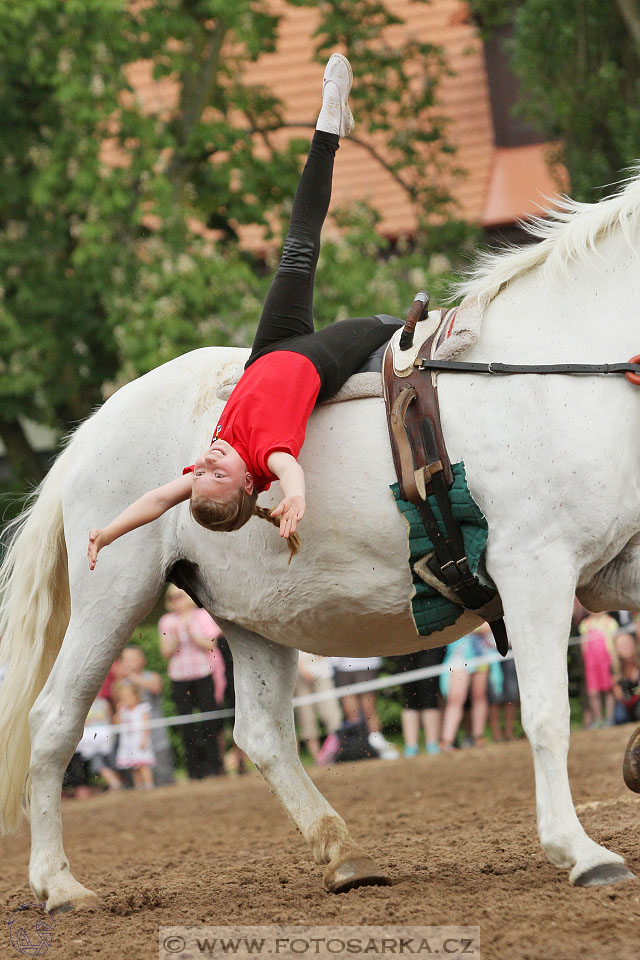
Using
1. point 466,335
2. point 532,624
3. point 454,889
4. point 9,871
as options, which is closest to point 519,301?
point 466,335

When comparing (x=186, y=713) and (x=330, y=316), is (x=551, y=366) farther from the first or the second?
(x=330, y=316)

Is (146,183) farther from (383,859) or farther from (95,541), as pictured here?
(95,541)

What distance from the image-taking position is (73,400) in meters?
14.3

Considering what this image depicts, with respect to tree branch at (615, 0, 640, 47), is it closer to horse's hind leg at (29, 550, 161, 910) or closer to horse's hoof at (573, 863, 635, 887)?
horse's hind leg at (29, 550, 161, 910)

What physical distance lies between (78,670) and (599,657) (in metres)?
6.75

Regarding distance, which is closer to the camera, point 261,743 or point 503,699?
point 261,743

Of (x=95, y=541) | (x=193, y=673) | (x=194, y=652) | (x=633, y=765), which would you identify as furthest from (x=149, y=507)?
(x=193, y=673)

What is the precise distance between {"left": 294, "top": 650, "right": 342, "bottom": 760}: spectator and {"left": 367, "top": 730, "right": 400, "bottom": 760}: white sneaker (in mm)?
370

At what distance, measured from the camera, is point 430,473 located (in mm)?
3783

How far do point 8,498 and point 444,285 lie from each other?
37.3 feet

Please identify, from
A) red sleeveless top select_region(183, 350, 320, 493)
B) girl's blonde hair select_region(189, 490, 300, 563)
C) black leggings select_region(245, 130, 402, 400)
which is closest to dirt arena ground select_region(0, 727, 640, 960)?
girl's blonde hair select_region(189, 490, 300, 563)
